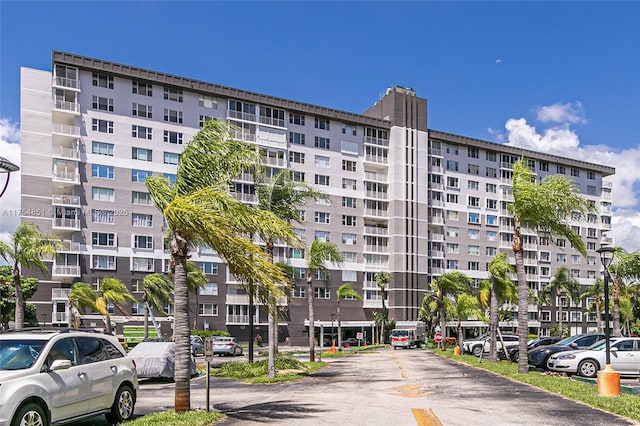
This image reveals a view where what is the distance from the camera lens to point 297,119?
256 feet

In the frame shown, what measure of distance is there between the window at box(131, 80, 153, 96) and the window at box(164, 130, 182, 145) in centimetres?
455

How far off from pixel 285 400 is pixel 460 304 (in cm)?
3961

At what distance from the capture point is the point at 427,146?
285 ft

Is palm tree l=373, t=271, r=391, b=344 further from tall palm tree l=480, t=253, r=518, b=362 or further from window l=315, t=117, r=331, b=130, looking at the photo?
tall palm tree l=480, t=253, r=518, b=362

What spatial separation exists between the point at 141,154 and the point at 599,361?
53154 mm

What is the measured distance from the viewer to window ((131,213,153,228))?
65.8 metres

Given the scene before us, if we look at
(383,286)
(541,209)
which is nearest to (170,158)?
(383,286)

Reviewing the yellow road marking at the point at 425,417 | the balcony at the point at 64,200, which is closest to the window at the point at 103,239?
the balcony at the point at 64,200

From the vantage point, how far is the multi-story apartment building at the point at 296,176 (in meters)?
62.3

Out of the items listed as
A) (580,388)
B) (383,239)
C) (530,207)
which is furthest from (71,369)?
(383,239)

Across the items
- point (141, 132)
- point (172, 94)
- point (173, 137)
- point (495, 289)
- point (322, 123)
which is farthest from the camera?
point (322, 123)

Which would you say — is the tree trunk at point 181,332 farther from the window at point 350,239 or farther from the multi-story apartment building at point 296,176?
the window at point 350,239

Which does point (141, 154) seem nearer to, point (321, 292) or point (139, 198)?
point (139, 198)

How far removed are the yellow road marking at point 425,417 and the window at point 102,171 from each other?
55.9m
